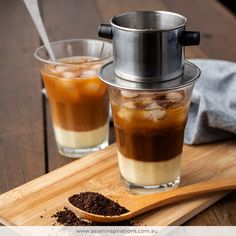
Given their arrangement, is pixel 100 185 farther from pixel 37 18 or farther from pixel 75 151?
pixel 37 18

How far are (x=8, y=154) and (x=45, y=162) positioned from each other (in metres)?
0.09

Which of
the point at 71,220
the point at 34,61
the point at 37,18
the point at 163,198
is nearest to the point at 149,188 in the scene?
the point at 163,198

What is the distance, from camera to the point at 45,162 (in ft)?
3.87

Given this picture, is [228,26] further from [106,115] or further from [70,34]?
[106,115]

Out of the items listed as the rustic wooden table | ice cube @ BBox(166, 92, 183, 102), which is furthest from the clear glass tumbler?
the rustic wooden table

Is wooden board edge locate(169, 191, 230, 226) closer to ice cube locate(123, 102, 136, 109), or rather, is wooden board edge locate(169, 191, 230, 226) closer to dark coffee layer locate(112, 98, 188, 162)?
dark coffee layer locate(112, 98, 188, 162)

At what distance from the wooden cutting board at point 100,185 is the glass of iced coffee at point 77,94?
0.05m

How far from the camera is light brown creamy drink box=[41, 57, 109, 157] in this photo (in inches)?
45.5

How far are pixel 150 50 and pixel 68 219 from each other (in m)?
0.31

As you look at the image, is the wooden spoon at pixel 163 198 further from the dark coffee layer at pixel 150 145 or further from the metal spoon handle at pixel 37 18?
the metal spoon handle at pixel 37 18

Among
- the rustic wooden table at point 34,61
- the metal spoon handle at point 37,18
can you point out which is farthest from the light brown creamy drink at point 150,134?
the metal spoon handle at point 37,18

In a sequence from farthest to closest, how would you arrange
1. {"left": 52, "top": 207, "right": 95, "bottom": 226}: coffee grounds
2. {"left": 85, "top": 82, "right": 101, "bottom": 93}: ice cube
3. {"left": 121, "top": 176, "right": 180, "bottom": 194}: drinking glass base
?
{"left": 85, "top": 82, "right": 101, "bottom": 93}: ice cube, {"left": 121, "top": 176, "right": 180, "bottom": 194}: drinking glass base, {"left": 52, "top": 207, "right": 95, "bottom": 226}: coffee grounds

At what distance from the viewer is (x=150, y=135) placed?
1009 millimetres

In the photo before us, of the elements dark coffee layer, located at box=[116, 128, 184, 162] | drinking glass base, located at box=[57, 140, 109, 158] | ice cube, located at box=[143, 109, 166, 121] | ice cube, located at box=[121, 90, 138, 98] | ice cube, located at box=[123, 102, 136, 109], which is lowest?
drinking glass base, located at box=[57, 140, 109, 158]
